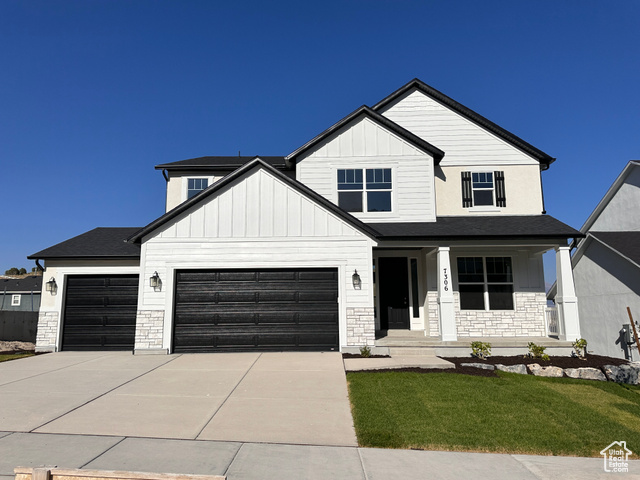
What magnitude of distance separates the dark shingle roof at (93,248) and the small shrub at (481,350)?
34.0 feet

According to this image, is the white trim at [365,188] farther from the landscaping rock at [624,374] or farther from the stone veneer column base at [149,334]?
the landscaping rock at [624,374]

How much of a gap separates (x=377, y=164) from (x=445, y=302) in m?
5.28

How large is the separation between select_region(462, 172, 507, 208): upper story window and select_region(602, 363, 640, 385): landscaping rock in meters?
6.53

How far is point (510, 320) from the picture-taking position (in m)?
13.6

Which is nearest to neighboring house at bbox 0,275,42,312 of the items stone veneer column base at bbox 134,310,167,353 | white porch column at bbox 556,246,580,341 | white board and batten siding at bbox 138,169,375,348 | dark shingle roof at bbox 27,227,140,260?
dark shingle roof at bbox 27,227,140,260

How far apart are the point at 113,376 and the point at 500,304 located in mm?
11783

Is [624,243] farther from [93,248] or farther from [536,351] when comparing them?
[93,248]

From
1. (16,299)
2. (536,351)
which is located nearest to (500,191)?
(536,351)

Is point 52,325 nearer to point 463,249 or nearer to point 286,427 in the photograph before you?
point 286,427

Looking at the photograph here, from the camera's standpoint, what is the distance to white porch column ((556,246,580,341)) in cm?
1191

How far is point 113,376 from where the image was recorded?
28.8ft

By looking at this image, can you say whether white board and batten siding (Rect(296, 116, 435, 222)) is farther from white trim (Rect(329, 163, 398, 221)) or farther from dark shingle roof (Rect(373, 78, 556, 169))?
dark shingle roof (Rect(373, 78, 556, 169))

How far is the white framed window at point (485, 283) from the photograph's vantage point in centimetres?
1381

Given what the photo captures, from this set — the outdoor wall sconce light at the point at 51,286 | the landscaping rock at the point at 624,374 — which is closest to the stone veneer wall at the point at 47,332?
Result: the outdoor wall sconce light at the point at 51,286
